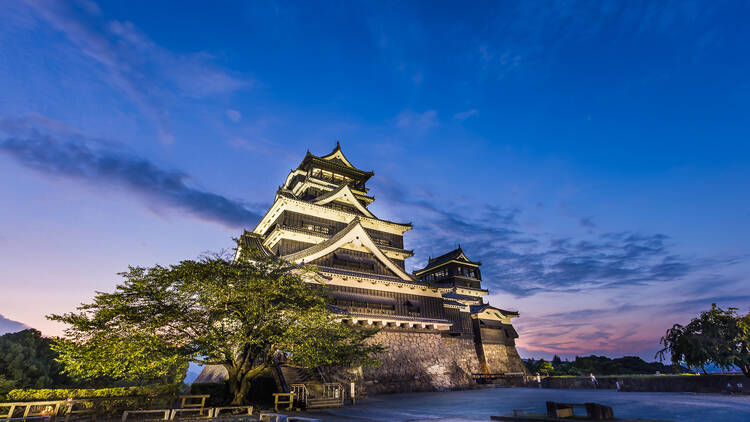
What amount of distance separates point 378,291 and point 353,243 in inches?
163

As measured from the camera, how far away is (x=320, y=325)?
1338 cm

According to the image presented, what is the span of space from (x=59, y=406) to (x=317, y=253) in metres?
14.6

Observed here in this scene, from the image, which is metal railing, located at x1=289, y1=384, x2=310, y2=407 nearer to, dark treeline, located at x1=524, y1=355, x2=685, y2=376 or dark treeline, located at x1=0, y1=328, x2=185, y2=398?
dark treeline, located at x1=0, y1=328, x2=185, y2=398

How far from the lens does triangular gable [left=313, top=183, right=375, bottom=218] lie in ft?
103

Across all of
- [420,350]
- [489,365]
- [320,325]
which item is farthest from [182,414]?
[489,365]

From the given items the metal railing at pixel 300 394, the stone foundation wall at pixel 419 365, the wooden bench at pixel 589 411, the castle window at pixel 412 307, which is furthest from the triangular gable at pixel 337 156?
the wooden bench at pixel 589 411

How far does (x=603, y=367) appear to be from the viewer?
43.3m

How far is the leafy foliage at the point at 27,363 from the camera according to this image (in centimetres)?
2453

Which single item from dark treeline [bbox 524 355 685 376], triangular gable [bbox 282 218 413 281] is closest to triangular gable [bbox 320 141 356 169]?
triangular gable [bbox 282 218 413 281]

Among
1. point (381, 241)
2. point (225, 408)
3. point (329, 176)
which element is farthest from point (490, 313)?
point (225, 408)

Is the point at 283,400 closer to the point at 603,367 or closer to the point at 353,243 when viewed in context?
the point at 353,243

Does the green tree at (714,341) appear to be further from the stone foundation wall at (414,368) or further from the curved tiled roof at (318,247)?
the curved tiled roof at (318,247)

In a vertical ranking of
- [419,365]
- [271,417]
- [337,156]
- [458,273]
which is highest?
[337,156]

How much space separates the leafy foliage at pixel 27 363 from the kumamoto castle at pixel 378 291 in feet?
47.1
